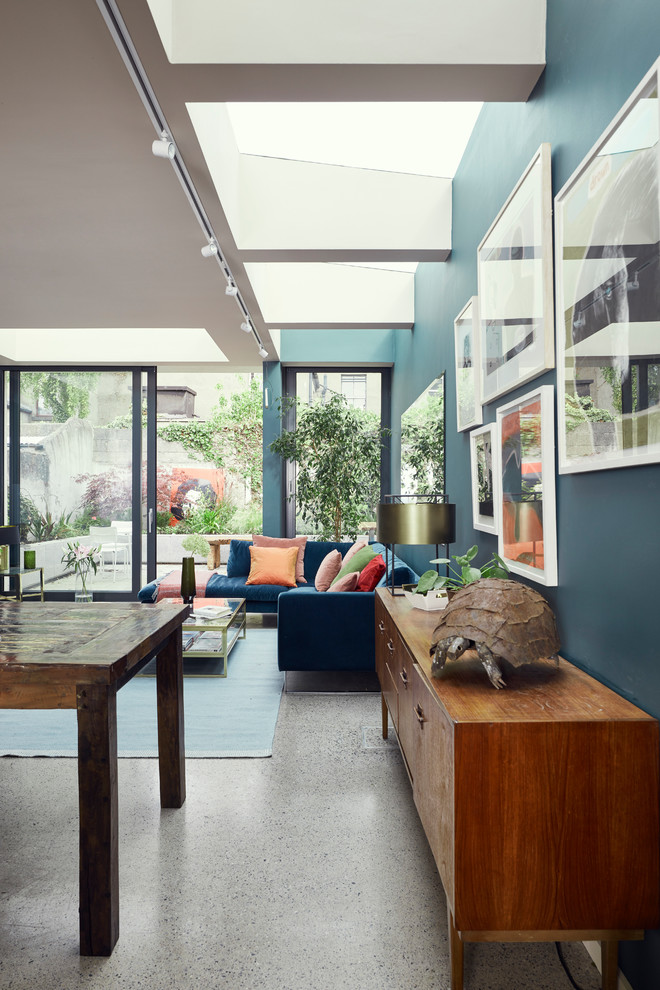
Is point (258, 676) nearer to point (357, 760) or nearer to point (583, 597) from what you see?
point (357, 760)

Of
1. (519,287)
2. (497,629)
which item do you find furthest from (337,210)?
(497,629)

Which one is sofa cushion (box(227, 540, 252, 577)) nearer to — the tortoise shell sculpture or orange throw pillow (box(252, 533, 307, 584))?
orange throw pillow (box(252, 533, 307, 584))

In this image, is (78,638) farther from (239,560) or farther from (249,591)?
(239,560)

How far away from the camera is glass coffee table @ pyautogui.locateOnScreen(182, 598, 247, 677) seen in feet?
13.5

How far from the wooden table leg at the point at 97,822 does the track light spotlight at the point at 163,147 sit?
2058 millimetres

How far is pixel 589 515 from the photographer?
68.6 inches

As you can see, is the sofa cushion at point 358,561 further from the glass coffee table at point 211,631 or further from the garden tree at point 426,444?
the glass coffee table at point 211,631

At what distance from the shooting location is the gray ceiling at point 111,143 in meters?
2.10

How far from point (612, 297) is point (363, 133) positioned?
2.41 metres

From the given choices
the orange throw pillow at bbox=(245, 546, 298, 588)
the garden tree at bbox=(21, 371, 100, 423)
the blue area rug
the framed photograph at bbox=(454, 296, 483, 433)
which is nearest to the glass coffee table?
the blue area rug

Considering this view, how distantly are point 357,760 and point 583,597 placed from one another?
1561 millimetres

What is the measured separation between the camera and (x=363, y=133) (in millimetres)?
3373

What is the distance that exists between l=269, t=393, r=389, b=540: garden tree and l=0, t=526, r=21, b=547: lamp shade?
2915mm

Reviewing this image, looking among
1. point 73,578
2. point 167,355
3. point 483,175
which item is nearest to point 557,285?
point 483,175
